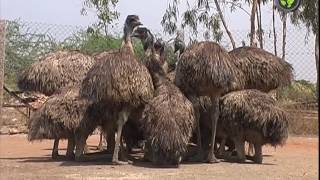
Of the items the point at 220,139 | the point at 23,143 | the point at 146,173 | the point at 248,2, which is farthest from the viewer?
the point at 248,2

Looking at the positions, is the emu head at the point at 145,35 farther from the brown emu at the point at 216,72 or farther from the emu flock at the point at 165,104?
the brown emu at the point at 216,72

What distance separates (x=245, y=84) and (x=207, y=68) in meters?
1.64

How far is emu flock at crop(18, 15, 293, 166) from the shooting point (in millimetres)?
11289

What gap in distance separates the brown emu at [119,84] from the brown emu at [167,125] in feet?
0.92

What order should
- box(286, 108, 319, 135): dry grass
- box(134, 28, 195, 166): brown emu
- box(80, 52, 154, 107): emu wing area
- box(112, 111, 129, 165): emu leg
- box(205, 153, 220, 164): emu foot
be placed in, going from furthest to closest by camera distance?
box(286, 108, 319, 135): dry grass → box(205, 153, 220, 164): emu foot → box(112, 111, 129, 165): emu leg → box(134, 28, 195, 166): brown emu → box(80, 52, 154, 107): emu wing area

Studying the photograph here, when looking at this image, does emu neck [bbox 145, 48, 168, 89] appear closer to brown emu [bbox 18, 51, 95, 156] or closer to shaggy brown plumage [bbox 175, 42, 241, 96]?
shaggy brown plumage [bbox 175, 42, 241, 96]

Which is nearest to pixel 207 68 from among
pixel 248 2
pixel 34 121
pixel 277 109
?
pixel 277 109

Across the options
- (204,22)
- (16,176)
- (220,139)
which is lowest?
(16,176)

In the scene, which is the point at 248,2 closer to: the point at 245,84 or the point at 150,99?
the point at 245,84

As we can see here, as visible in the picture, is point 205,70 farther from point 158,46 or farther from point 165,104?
point 158,46

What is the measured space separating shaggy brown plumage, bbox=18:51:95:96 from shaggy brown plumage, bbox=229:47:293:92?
310 cm

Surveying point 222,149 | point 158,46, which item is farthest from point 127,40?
point 222,149

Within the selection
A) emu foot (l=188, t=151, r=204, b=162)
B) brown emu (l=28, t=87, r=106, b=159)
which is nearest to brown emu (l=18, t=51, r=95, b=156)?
brown emu (l=28, t=87, r=106, b=159)

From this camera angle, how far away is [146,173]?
10.3m
